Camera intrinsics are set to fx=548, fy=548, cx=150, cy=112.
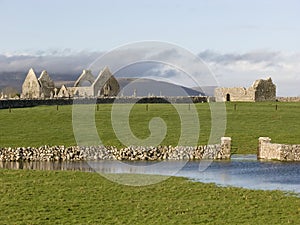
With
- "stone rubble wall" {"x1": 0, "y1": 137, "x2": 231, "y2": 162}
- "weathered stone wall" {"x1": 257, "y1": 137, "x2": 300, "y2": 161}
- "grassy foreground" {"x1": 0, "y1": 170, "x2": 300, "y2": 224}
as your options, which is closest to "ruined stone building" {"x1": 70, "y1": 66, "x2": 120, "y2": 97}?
"stone rubble wall" {"x1": 0, "y1": 137, "x2": 231, "y2": 162}

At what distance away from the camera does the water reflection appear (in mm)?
34344

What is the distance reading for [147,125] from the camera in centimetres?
6838

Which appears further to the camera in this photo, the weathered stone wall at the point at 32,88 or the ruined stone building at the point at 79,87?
the weathered stone wall at the point at 32,88

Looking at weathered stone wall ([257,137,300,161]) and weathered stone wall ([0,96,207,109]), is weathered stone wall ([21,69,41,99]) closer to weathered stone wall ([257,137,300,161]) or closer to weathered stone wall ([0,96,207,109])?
weathered stone wall ([0,96,207,109])

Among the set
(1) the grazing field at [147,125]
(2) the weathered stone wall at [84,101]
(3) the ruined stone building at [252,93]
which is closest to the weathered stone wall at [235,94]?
(3) the ruined stone building at [252,93]

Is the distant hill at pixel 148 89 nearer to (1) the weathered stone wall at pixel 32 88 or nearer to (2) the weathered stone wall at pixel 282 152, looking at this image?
(1) the weathered stone wall at pixel 32 88

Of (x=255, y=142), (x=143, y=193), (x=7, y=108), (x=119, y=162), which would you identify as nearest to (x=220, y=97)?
(x=7, y=108)

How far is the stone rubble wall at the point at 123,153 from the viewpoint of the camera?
1949 inches

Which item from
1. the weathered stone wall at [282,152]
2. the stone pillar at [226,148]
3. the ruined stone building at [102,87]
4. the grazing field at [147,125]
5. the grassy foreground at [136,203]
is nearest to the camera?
the grassy foreground at [136,203]

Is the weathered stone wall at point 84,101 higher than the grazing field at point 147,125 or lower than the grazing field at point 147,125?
higher

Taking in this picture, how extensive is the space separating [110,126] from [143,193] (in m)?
39.2

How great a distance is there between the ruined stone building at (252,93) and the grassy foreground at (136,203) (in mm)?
82766

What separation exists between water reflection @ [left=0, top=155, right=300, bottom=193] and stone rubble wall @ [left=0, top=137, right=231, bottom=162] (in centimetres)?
181

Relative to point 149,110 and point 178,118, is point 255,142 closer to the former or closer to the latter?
point 178,118
